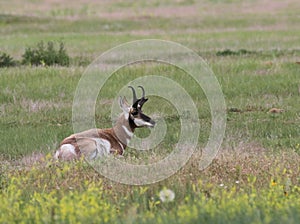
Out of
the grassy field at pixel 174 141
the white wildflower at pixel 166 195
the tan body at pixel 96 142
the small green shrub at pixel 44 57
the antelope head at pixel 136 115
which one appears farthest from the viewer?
the small green shrub at pixel 44 57

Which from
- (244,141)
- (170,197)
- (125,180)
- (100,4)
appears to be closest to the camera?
(170,197)

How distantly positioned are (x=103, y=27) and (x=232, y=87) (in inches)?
858

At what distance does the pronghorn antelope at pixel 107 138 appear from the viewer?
11.6 meters

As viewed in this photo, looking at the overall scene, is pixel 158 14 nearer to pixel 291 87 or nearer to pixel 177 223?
pixel 291 87

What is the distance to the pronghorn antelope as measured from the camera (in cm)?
1156

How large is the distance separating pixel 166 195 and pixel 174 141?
5.07 m

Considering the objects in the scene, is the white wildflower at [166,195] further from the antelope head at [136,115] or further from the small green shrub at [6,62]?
the small green shrub at [6,62]

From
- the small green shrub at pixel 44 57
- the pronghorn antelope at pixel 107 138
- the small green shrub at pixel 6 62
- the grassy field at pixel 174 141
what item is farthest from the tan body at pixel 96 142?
the small green shrub at pixel 6 62

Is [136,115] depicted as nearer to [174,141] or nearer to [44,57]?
[174,141]

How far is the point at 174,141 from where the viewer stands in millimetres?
13062

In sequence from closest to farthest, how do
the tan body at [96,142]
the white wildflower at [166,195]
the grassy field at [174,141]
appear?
the grassy field at [174,141], the white wildflower at [166,195], the tan body at [96,142]

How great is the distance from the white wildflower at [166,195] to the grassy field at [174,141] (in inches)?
5.1

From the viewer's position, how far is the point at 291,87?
17.1m

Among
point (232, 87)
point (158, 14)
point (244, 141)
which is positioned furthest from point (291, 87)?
point (158, 14)
